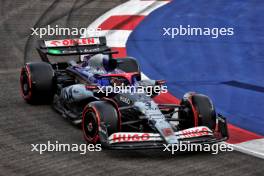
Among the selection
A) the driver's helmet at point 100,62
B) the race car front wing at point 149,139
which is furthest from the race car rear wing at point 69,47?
the race car front wing at point 149,139

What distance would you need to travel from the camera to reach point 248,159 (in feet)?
31.6

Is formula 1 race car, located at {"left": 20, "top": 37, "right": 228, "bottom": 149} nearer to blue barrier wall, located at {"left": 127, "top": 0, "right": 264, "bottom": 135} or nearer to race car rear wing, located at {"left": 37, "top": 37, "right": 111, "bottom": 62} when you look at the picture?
race car rear wing, located at {"left": 37, "top": 37, "right": 111, "bottom": 62}

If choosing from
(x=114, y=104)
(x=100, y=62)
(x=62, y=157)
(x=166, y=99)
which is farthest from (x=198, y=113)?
(x=166, y=99)

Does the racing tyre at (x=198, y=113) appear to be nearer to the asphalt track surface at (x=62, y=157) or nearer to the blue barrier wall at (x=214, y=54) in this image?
the asphalt track surface at (x=62, y=157)

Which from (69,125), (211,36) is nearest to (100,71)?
(69,125)

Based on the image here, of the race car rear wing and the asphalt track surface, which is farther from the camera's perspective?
the race car rear wing

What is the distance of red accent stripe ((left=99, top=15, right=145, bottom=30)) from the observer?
1828 cm

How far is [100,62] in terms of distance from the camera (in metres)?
11.8

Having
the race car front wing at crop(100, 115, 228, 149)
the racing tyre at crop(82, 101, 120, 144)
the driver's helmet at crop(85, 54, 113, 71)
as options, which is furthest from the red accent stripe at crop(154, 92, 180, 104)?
the race car front wing at crop(100, 115, 228, 149)

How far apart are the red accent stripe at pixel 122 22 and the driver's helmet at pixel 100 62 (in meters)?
6.12

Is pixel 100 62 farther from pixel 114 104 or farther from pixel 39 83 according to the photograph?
→ pixel 114 104

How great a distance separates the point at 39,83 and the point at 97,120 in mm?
2938

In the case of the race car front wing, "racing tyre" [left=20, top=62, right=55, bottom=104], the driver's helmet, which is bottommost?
the race car front wing

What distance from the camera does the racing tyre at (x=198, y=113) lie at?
33.3ft
